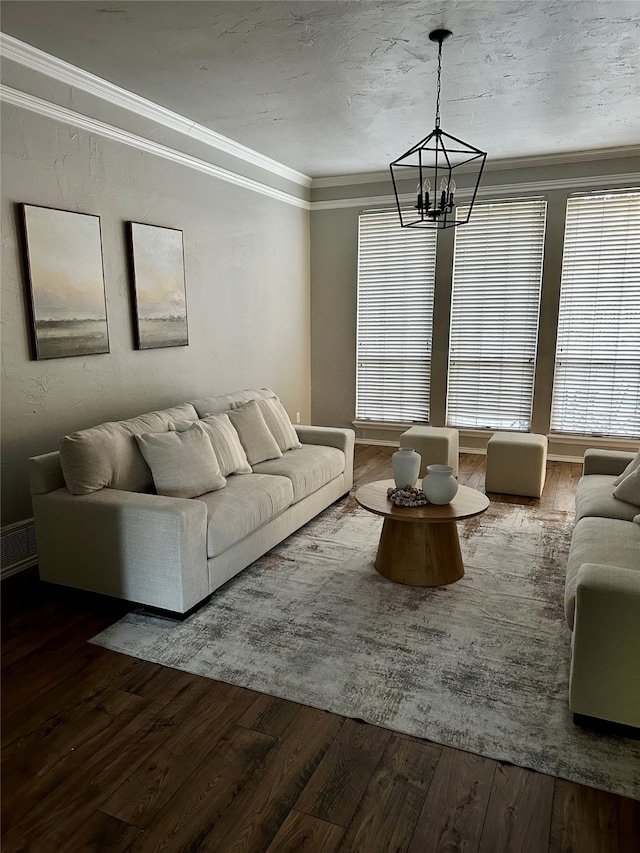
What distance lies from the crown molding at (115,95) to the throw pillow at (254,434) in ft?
6.97

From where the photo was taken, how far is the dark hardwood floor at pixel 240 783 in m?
1.68

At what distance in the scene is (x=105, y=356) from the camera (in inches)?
152

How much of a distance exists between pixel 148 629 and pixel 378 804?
1407 mm

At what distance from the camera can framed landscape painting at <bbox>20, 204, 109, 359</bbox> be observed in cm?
329

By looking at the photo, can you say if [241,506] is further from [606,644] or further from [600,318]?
[600,318]

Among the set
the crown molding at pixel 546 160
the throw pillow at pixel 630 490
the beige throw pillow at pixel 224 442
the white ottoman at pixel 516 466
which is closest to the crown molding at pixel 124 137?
the crown molding at pixel 546 160

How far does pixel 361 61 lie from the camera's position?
10.8 feet

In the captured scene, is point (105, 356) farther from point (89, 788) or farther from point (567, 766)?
point (567, 766)

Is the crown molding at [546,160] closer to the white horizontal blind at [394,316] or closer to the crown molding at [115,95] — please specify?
the white horizontal blind at [394,316]

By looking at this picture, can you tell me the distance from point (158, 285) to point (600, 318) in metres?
4.10

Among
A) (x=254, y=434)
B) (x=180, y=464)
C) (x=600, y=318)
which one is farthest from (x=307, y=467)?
(x=600, y=318)

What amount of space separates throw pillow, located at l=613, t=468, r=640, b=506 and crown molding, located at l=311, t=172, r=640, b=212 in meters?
3.38

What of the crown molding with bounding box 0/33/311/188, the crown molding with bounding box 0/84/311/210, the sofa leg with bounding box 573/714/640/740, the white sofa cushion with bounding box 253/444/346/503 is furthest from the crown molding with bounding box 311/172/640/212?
the sofa leg with bounding box 573/714/640/740

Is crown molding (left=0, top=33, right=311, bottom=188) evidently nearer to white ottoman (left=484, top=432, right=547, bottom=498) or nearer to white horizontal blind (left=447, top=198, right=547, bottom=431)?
white horizontal blind (left=447, top=198, right=547, bottom=431)
